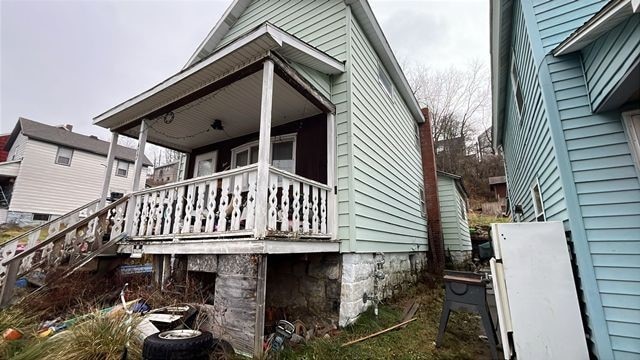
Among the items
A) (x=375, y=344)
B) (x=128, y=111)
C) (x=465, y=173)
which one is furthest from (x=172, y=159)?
(x=375, y=344)

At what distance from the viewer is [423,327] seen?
4352mm

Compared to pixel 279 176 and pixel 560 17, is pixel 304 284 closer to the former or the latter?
pixel 279 176

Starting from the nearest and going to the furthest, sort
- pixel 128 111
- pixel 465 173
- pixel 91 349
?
1. pixel 91 349
2. pixel 128 111
3. pixel 465 173

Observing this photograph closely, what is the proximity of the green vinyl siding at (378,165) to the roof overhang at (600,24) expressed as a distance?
314cm

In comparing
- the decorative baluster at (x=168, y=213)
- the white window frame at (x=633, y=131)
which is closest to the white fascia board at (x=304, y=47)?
the decorative baluster at (x=168, y=213)

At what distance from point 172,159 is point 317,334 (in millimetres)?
35978

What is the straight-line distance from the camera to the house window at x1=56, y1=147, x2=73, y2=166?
17703mm

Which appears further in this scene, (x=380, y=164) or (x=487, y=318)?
(x=380, y=164)

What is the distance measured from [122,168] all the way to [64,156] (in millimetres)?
3427

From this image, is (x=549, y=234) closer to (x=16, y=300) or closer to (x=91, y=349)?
(x=91, y=349)

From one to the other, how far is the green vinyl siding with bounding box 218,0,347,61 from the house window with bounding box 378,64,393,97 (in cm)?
201

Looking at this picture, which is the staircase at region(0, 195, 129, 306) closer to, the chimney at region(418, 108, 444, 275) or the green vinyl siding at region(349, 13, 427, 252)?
the green vinyl siding at region(349, 13, 427, 252)

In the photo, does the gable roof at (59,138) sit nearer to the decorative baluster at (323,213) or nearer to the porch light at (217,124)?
the porch light at (217,124)

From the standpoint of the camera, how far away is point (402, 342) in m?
3.79
